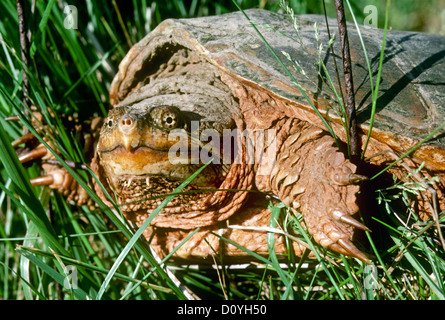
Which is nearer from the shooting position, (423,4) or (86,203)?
(86,203)

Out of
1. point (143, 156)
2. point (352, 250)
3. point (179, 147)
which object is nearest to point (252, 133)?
point (179, 147)

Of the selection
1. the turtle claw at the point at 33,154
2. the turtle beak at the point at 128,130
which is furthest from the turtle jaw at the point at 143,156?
the turtle claw at the point at 33,154

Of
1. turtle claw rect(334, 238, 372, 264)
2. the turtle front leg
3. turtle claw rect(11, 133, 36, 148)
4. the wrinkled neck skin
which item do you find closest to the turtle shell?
the turtle front leg

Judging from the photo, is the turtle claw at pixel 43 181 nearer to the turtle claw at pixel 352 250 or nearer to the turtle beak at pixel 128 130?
the turtle beak at pixel 128 130

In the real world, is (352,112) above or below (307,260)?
above

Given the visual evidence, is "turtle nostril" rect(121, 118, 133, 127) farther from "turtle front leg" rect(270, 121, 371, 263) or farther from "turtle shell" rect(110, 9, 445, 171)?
"turtle front leg" rect(270, 121, 371, 263)

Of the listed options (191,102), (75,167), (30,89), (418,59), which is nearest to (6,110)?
(30,89)

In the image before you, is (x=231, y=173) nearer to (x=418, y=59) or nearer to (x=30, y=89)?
(x=418, y=59)
